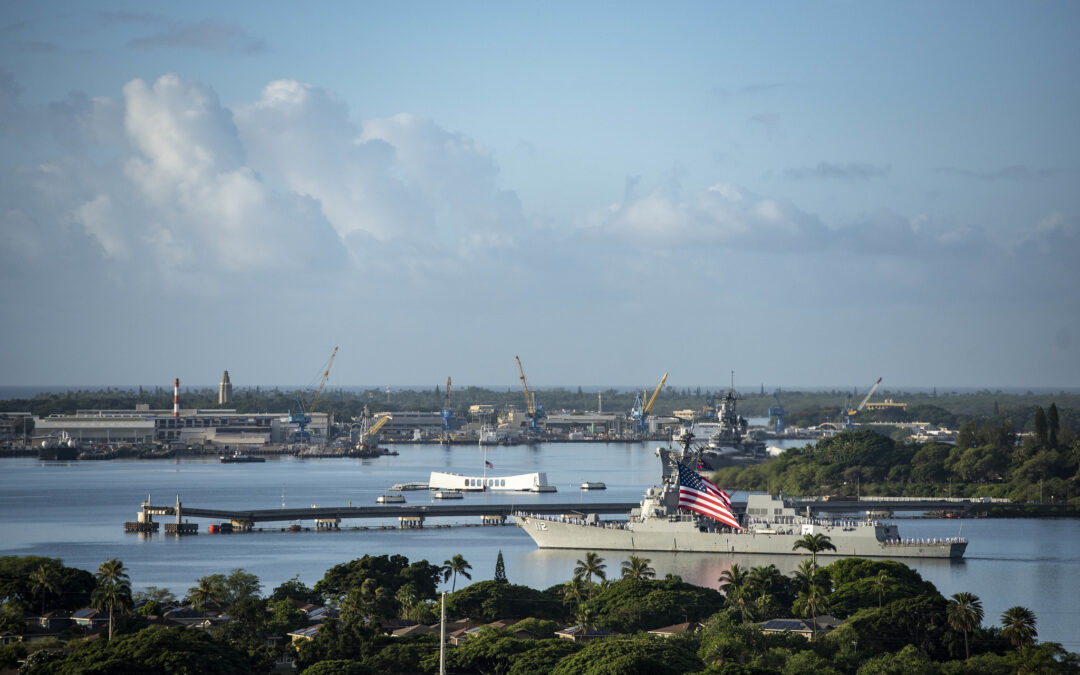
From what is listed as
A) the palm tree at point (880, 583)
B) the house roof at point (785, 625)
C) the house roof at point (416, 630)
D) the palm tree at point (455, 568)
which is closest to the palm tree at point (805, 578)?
the palm tree at point (880, 583)

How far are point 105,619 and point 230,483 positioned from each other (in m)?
76.4

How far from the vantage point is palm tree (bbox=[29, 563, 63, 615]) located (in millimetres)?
44625

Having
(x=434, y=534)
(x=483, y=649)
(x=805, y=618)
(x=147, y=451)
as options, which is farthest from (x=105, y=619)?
(x=147, y=451)

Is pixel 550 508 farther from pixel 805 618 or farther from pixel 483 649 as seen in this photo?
pixel 483 649

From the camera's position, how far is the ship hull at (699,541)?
2562 inches

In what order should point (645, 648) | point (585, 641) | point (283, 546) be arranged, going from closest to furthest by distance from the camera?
point (645, 648) < point (585, 641) < point (283, 546)

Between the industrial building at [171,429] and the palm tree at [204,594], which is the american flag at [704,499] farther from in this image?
the industrial building at [171,429]

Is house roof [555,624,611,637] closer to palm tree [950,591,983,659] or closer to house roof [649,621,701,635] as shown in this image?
house roof [649,621,701,635]

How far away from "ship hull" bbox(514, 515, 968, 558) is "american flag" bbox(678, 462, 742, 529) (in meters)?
2.53

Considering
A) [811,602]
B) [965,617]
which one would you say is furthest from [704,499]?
[965,617]

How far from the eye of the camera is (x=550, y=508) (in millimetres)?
85062

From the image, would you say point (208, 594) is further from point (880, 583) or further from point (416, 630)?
point (880, 583)

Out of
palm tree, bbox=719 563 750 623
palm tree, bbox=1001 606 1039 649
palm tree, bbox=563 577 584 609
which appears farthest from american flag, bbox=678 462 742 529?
palm tree, bbox=1001 606 1039 649

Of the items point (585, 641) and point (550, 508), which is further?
point (550, 508)
